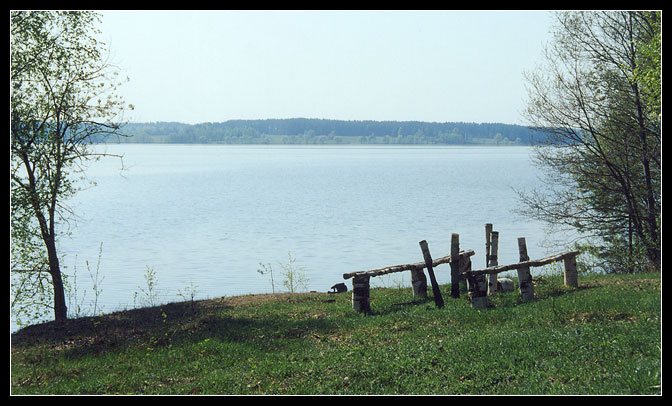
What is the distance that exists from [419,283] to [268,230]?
133 feet

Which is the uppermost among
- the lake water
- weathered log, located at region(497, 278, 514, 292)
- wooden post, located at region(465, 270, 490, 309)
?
wooden post, located at region(465, 270, 490, 309)

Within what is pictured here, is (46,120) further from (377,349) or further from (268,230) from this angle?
(268,230)

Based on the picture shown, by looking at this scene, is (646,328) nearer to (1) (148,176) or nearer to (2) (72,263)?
(2) (72,263)

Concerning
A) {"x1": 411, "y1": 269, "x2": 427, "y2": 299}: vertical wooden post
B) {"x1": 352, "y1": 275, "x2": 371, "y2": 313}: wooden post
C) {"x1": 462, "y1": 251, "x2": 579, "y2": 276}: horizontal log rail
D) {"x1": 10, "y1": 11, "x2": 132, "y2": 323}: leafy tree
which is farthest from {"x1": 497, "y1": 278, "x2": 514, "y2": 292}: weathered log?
{"x1": 10, "y1": 11, "x2": 132, "y2": 323}: leafy tree

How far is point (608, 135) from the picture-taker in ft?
91.2

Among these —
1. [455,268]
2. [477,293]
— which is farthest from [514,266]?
[455,268]

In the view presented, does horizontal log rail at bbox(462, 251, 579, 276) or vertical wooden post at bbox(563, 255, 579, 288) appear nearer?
horizontal log rail at bbox(462, 251, 579, 276)

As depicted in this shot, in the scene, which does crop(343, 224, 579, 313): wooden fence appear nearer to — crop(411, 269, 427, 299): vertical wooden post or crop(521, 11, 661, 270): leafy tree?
crop(411, 269, 427, 299): vertical wooden post

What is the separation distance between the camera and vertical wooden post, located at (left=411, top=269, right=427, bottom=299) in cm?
2062

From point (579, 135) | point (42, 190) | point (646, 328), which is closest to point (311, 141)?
point (579, 135)

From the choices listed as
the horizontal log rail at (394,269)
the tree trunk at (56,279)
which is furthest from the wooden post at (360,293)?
the tree trunk at (56,279)

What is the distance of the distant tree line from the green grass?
242 ft

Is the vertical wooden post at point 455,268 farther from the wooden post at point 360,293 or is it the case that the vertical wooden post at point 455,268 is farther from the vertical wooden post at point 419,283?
the wooden post at point 360,293
